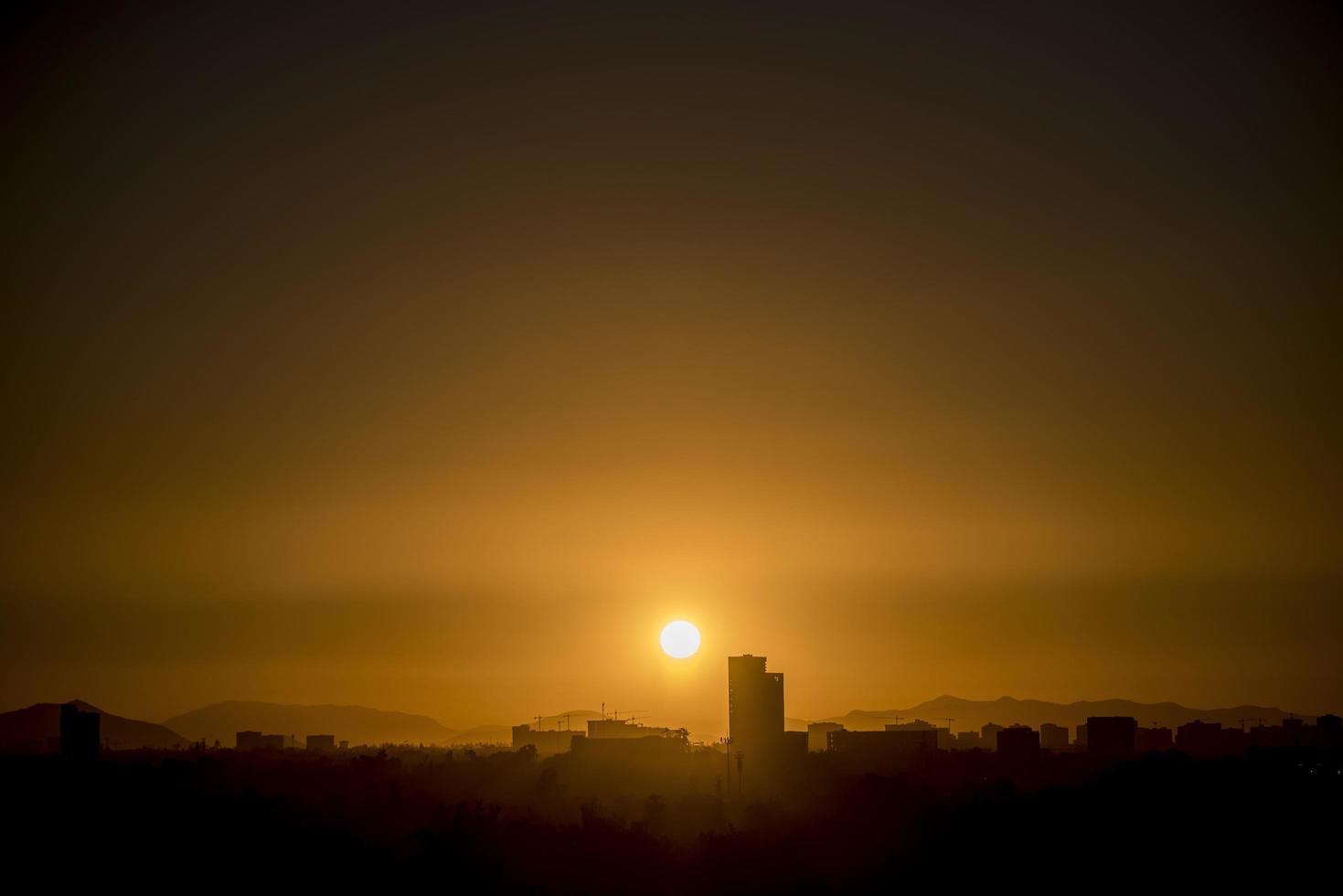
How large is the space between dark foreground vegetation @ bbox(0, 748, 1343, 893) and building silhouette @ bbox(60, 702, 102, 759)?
3.18 metres

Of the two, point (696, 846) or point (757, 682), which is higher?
point (757, 682)

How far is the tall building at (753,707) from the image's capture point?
187625 mm

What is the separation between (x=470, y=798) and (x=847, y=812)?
157 ft

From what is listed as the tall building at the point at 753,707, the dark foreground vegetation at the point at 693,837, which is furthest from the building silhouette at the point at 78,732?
the tall building at the point at 753,707

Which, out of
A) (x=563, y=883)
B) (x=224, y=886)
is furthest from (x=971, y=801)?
(x=224, y=886)

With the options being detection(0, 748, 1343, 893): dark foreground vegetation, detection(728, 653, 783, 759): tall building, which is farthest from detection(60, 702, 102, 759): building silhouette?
detection(728, 653, 783, 759): tall building

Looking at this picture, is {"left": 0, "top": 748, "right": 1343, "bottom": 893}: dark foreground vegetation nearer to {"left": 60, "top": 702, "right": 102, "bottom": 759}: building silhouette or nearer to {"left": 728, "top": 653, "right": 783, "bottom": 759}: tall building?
{"left": 60, "top": 702, "right": 102, "bottom": 759}: building silhouette

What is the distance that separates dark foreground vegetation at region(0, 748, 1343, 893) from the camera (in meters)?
87.0

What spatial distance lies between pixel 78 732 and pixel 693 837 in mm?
69082

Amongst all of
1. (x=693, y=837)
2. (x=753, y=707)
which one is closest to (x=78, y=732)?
(x=693, y=837)

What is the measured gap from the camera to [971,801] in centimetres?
12269

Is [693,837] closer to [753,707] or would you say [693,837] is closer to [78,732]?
[78,732]

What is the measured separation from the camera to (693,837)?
4569 inches

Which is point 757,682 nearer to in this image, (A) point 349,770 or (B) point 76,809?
(A) point 349,770
